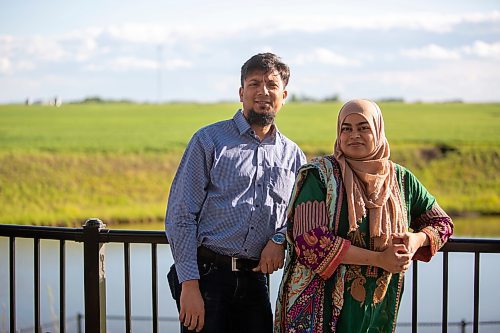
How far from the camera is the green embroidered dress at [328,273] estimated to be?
277 cm

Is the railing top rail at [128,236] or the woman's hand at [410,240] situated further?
the railing top rail at [128,236]

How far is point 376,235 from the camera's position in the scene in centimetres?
277

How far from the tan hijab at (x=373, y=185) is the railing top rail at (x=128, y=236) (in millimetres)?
607

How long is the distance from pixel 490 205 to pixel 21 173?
15.2 metres

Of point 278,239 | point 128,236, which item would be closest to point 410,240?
point 278,239

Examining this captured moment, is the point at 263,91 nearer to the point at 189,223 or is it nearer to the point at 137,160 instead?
the point at 189,223

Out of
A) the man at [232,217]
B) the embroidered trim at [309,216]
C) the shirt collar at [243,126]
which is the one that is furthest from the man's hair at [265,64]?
the embroidered trim at [309,216]

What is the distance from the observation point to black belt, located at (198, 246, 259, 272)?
3.03 metres

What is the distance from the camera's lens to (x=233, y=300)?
10.0ft

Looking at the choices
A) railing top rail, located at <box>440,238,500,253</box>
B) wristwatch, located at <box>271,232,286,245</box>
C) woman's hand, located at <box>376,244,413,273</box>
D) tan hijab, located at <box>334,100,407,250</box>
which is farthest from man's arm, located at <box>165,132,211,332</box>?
railing top rail, located at <box>440,238,500,253</box>

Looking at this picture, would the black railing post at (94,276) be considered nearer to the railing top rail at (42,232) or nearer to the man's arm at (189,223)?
the railing top rail at (42,232)

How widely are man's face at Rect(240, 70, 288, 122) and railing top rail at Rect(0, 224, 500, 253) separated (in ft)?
2.62

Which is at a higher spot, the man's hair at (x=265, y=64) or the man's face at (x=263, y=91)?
the man's hair at (x=265, y=64)

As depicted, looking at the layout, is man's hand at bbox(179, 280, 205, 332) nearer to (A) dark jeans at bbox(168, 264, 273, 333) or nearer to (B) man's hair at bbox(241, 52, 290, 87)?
(A) dark jeans at bbox(168, 264, 273, 333)
